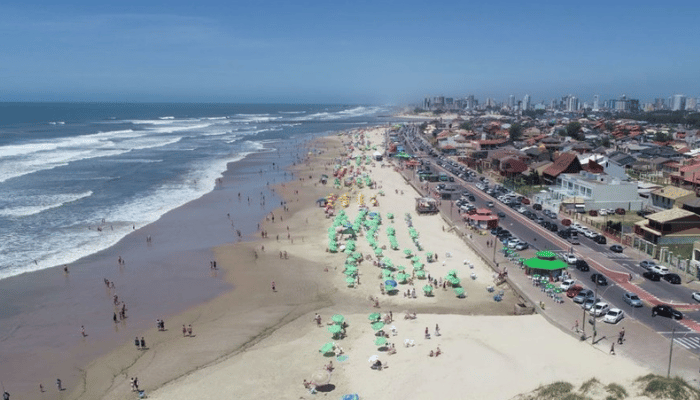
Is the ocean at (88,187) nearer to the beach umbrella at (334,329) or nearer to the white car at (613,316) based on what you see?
the beach umbrella at (334,329)

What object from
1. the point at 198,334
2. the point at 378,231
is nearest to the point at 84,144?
the point at 378,231

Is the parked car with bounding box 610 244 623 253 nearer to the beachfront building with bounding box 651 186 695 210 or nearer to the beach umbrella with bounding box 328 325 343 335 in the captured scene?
the beachfront building with bounding box 651 186 695 210

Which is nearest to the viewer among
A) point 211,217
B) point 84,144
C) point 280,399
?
point 280,399

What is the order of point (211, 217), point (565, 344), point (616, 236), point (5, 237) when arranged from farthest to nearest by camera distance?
point (211, 217) < point (5, 237) < point (616, 236) < point (565, 344)

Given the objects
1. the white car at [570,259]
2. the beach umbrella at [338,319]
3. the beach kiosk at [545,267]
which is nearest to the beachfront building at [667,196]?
the white car at [570,259]

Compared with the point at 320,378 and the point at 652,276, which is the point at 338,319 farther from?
the point at 652,276

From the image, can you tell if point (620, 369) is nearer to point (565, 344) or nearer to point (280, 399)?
point (565, 344)

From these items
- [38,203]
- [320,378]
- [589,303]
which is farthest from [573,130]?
[320,378]

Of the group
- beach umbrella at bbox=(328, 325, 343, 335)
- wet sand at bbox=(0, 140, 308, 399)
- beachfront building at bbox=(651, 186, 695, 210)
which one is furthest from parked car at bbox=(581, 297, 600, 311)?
beachfront building at bbox=(651, 186, 695, 210)
